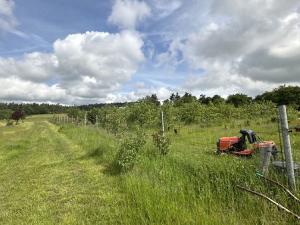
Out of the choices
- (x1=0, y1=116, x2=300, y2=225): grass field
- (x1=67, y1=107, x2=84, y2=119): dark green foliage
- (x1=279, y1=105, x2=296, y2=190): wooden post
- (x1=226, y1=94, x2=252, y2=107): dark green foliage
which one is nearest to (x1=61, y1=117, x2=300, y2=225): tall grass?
(x1=0, y1=116, x2=300, y2=225): grass field

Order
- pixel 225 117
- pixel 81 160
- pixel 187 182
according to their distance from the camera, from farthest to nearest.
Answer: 1. pixel 225 117
2. pixel 81 160
3. pixel 187 182

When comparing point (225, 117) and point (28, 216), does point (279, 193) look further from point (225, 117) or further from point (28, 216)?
point (225, 117)

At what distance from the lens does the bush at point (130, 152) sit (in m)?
9.70

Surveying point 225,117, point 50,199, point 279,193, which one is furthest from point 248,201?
point 225,117

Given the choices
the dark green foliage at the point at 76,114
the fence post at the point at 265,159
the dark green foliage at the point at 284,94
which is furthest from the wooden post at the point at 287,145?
the dark green foliage at the point at 284,94

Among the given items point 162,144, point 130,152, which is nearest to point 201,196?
point 130,152

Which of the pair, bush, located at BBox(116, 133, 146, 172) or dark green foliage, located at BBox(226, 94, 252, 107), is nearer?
bush, located at BBox(116, 133, 146, 172)

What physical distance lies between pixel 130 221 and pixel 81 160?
820cm

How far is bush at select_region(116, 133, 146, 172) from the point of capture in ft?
31.8

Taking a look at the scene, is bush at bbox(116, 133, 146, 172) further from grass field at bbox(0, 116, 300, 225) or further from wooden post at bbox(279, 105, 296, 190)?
wooden post at bbox(279, 105, 296, 190)

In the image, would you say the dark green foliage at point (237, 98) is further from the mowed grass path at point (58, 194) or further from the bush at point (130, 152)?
the bush at point (130, 152)

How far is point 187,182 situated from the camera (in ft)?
22.1

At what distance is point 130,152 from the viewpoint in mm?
9992

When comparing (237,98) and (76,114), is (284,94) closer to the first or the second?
(237,98)
